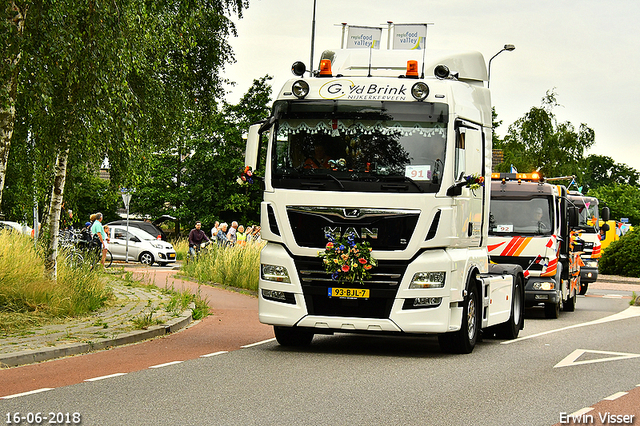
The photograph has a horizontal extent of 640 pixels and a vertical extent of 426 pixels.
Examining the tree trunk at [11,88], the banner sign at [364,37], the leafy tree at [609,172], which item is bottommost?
the tree trunk at [11,88]

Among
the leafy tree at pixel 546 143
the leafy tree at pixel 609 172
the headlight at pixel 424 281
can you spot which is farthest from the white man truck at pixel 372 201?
the leafy tree at pixel 609 172

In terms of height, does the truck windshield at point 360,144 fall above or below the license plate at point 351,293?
above

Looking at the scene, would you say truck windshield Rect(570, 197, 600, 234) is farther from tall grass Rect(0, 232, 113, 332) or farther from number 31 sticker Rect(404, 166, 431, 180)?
number 31 sticker Rect(404, 166, 431, 180)

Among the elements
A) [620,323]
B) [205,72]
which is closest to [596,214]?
[620,323]

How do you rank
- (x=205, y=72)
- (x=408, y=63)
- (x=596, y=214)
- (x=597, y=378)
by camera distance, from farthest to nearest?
1. (x=596, y=214)
2. (x=205, y=72)
3. (x=408, y=63)
4. (x=597, y=378)

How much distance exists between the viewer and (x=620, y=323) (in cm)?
1780

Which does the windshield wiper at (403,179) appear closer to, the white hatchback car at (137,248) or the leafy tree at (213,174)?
the white hatchback car at (137,248)

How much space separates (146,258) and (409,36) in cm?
2568

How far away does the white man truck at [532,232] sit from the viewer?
1788 cm

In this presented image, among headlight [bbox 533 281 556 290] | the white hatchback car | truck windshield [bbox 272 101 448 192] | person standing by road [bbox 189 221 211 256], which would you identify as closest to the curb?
truck windshield [bbox 272 101 448 192]

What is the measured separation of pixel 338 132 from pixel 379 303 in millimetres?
2192

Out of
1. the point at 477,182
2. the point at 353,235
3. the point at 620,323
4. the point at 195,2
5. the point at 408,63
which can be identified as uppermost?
the point at 195,2

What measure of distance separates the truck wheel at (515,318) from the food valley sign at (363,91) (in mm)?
4515

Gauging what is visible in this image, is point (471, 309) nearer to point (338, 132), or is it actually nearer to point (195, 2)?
point (338, 132)
